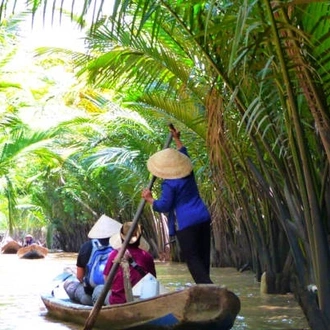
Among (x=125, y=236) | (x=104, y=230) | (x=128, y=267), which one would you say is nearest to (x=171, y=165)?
(x=125, y=236)

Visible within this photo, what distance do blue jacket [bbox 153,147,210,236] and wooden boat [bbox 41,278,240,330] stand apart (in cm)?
94

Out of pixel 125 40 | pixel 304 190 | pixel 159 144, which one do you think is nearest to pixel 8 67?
pixel 159 144

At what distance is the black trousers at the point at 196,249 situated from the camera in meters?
6.46

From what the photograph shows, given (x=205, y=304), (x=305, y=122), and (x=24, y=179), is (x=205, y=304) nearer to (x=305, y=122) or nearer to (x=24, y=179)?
(x=305, y=122)

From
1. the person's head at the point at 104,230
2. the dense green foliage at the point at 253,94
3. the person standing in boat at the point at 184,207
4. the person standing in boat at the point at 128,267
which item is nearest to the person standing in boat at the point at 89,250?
the person's head at the point at 104,230

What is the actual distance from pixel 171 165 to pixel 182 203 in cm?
38

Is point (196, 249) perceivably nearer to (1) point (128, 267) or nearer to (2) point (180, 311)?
(1) point (128, 267)

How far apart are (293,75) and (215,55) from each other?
2.66ft

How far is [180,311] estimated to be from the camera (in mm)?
5645

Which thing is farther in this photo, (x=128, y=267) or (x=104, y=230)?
(x=104, y=230)

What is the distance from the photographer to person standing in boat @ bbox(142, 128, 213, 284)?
6.51 meters

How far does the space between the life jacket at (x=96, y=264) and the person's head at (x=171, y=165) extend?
51.0 inches

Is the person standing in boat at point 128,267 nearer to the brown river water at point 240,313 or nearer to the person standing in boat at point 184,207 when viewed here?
the person standing in boat at point 184,207

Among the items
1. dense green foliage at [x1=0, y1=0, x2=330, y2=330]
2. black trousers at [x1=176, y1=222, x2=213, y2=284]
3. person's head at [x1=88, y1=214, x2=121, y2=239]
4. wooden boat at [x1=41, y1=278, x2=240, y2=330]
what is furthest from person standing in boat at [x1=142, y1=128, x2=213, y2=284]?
person's head at [x1=88, y1=214, x2=121, y2=239]
